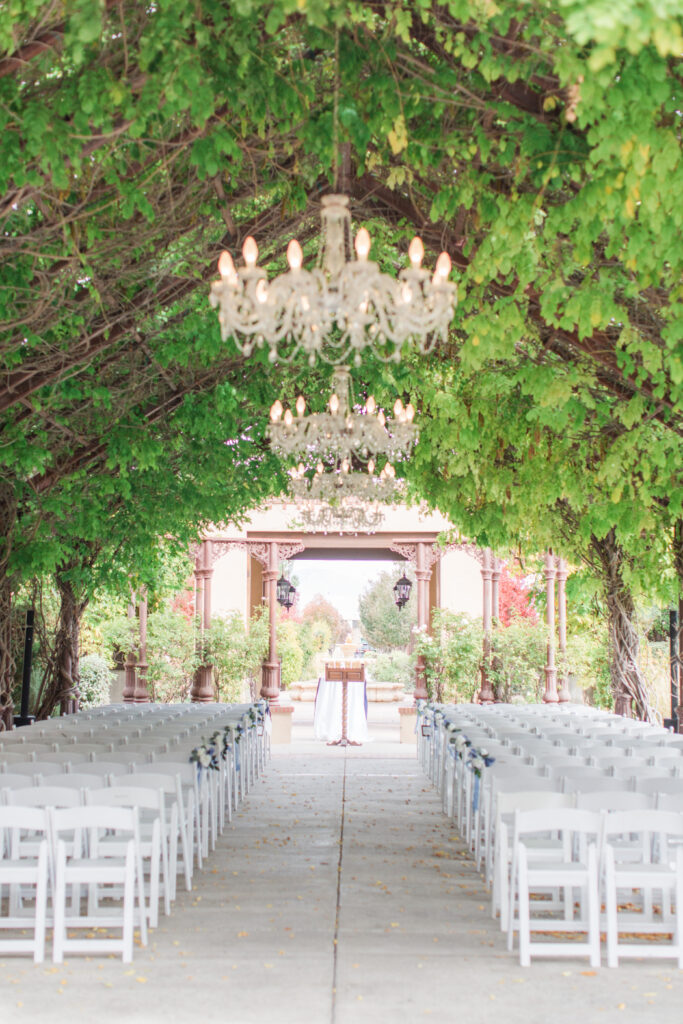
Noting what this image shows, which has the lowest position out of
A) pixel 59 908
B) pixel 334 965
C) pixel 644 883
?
pixel 334 965

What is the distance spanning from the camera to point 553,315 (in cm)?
575

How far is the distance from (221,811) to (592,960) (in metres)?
4.64

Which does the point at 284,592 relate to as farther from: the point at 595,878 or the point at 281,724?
the point at 595,878

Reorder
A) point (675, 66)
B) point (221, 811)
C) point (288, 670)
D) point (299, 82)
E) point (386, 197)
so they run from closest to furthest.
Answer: point (675, 66) → point (299, 82) → point (386, 197) → point (221, 811) → point (288, 670)

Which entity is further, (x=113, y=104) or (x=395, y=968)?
(x=395, y=968)

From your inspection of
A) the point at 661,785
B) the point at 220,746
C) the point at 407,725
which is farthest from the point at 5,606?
the point at 661,785

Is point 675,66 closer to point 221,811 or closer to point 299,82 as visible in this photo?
point 299,82

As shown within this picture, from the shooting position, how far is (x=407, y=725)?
16.8 m

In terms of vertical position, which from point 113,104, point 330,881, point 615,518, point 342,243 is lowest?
point 330,881

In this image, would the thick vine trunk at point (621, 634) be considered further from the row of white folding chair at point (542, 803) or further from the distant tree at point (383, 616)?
the distant tree at point (383, 616)

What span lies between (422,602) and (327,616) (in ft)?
73.3

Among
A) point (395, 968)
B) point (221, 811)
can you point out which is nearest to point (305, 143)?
point (395, 968)

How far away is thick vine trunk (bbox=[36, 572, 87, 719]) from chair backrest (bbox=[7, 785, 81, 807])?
913 cm

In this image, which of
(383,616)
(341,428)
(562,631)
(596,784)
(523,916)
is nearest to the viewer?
(523,916)
